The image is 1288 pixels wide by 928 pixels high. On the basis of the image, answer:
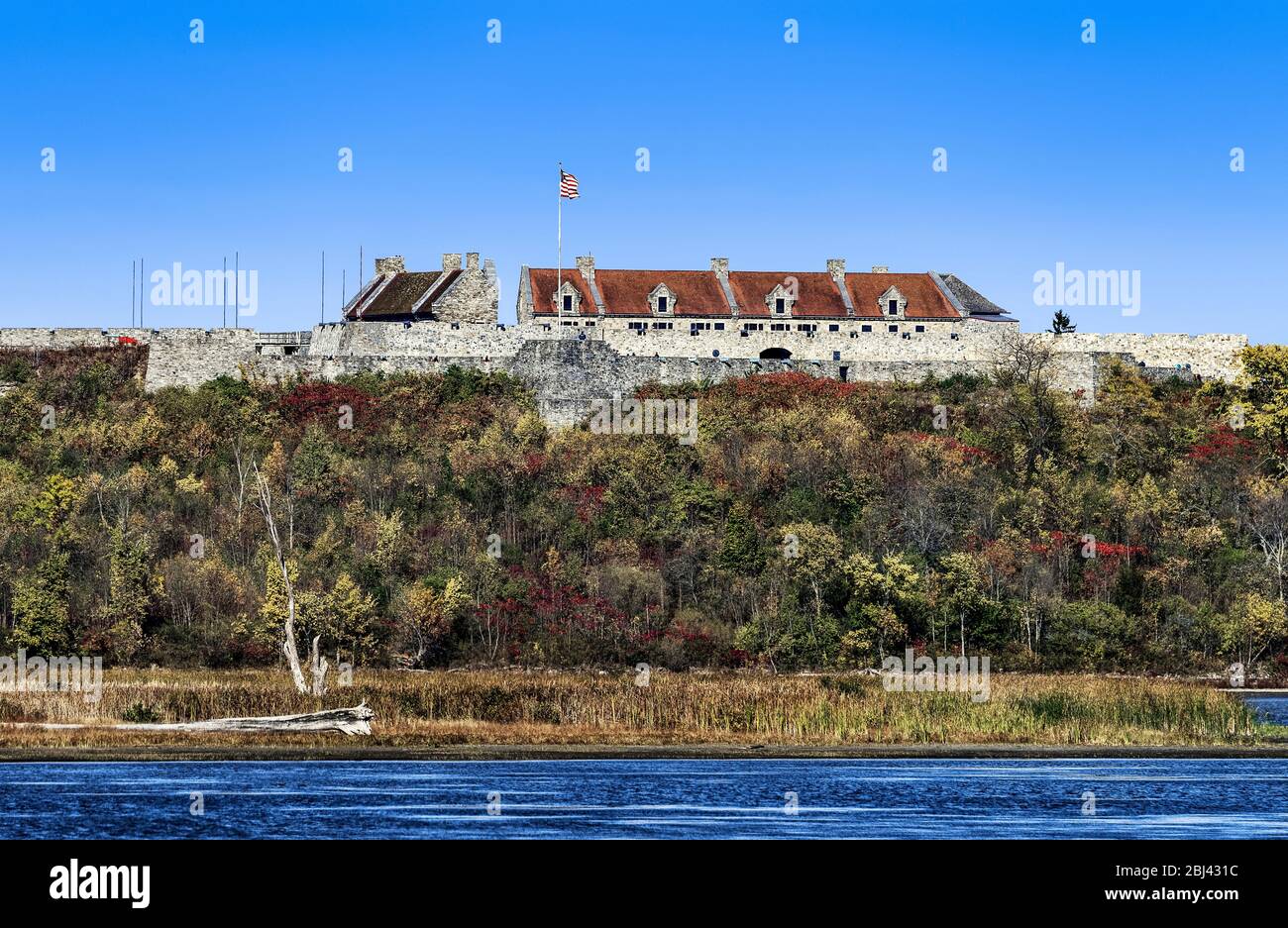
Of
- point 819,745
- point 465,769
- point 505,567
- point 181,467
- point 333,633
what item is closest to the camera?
point 465,769

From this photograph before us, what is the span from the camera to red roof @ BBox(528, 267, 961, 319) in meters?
83.8

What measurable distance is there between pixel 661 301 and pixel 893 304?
1064 centimetres

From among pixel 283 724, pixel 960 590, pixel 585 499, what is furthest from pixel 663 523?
pixel 283 724

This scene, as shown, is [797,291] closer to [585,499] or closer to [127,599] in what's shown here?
[585,499]

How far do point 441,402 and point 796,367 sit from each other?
15.4 metres

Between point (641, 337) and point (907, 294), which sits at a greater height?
point (907, 294)

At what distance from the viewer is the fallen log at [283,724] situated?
134 ft

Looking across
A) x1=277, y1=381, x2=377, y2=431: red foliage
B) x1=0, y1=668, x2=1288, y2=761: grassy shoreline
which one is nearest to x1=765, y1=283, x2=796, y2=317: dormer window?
x1=277, y1=381, x2=377, y2=431: red foliage

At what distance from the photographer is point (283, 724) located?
136ft

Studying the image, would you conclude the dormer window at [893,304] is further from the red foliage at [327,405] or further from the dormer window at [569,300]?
the red foliage at [327,405]

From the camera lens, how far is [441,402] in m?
75.2

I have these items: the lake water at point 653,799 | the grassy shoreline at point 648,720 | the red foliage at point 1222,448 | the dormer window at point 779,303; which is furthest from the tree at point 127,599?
the red foliage at point 1222,448
